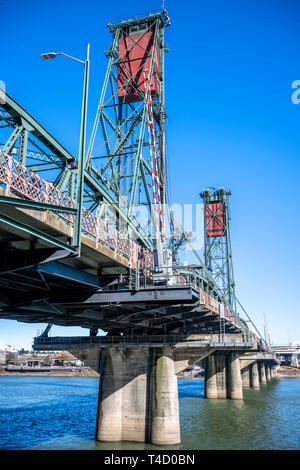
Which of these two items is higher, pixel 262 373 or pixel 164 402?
pixel 164 402

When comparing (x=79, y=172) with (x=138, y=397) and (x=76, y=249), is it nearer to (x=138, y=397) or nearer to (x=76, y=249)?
(x=76, y=249)

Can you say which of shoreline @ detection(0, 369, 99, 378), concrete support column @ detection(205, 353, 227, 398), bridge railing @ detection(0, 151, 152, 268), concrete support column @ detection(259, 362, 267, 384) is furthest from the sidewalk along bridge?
shoreline @ detection(0, 369, 99, 378)

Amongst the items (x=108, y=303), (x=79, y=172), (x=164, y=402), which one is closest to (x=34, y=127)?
(x=79, y=172)

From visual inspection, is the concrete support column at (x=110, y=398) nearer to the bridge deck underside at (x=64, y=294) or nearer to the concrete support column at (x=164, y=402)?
the concrete support column at (x=164, y=402)

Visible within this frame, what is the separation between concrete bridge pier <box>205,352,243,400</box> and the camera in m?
68.2

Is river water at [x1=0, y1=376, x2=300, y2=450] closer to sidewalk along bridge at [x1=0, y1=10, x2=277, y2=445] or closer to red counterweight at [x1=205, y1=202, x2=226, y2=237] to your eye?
sidewalk along bridge at [x1=0, y1=10, x2=277, y2=445]

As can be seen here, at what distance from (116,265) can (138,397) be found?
17.5 meters

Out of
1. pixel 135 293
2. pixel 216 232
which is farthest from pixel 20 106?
pixel 216 232

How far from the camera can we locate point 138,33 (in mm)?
45125

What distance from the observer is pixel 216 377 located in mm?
70438

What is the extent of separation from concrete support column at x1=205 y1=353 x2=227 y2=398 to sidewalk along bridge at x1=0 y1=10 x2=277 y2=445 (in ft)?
55.4

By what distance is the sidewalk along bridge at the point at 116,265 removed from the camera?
48.6 ft

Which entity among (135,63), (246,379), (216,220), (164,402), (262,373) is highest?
(135,63)
